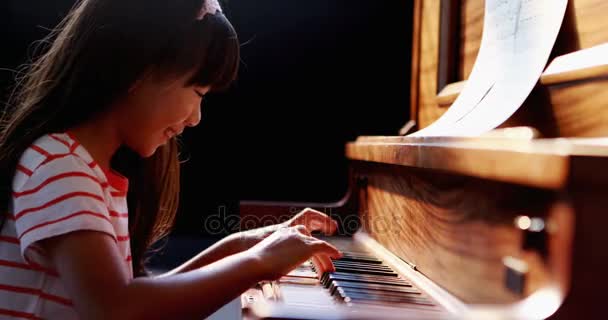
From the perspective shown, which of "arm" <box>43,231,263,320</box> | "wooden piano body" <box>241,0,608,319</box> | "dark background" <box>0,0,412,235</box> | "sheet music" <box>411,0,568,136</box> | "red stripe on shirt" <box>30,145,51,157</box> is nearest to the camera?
"wooden piano body" <box>241,0,608,319</box>

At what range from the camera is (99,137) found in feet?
3.35

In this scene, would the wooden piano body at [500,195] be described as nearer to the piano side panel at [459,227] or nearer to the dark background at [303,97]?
the piano side panel at [459,227]

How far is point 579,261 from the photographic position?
49 centimetres

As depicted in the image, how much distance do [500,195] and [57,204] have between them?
601mm

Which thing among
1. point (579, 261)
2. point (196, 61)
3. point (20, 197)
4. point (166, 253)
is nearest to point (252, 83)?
point (166, 253)

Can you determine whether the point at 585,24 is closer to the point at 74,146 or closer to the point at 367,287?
the point at 367,287

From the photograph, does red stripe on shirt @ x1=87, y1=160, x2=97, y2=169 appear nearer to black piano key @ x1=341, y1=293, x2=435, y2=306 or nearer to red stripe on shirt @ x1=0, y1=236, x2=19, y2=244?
red stripe on shirt @ x1=0, y1=236, x2=19, y2=244

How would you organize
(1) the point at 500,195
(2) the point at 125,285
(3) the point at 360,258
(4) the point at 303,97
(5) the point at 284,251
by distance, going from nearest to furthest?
1. (1) the point at 500,195
2. (2) the point at 125,285
3. (5) the point at 284,251
4. (3) the point at 360,258
5. (4) the point at 303,97

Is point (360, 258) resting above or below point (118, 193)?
below

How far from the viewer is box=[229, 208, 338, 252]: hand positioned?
1242 mm

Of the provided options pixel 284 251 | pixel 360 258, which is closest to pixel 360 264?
pixel 360 258

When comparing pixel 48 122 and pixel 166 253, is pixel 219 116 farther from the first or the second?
pixel 48 122

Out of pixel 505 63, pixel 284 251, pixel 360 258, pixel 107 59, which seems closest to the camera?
pixel 284 251

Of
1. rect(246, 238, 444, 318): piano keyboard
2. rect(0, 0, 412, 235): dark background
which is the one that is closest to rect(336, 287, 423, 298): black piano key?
rect(246, 238, 444, 318): piano keyboard
